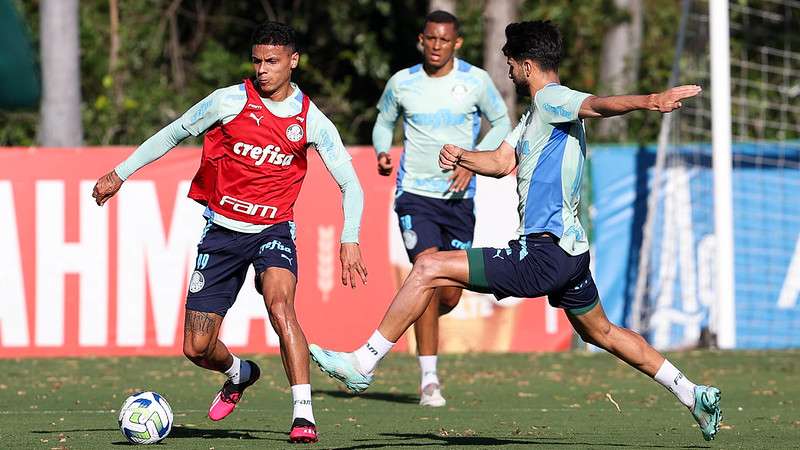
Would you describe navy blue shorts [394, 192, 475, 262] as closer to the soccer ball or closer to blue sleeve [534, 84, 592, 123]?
blue sleeve [534, 84, 592, 123]

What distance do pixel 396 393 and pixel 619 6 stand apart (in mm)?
13360

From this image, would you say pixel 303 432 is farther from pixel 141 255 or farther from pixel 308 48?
pixel 308 48

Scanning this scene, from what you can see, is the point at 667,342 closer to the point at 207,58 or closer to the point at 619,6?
the point at 619,6

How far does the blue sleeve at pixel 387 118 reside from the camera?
10156mm

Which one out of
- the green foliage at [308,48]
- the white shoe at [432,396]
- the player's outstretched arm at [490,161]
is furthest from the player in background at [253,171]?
the green foliage at [308,48]

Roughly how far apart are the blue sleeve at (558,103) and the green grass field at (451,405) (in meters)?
1.66

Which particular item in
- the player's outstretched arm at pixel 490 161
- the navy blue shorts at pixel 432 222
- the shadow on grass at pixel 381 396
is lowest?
the shadow on grass at pixel 381 396

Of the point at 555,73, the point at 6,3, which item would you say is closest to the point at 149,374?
the point at 555,73

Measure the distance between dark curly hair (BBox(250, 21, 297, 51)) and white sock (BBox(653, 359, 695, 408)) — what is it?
260 centimetres

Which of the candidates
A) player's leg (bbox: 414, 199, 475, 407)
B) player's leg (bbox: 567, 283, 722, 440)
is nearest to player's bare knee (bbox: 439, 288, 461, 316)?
player's leg (bbox: 414, 199, 475, 407)

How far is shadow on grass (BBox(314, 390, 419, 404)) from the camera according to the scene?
10023mm

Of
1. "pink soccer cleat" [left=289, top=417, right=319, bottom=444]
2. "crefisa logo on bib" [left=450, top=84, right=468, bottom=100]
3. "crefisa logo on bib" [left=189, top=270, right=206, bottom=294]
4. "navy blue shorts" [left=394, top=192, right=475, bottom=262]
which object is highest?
"crefisa logo on bib" [left=450, top=84, right=468, bottom=100]

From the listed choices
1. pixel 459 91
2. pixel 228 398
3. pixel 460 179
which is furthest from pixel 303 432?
pixel 459 91

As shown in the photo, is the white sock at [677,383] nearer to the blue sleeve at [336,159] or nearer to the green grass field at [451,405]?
the green grass field at [451,405]
